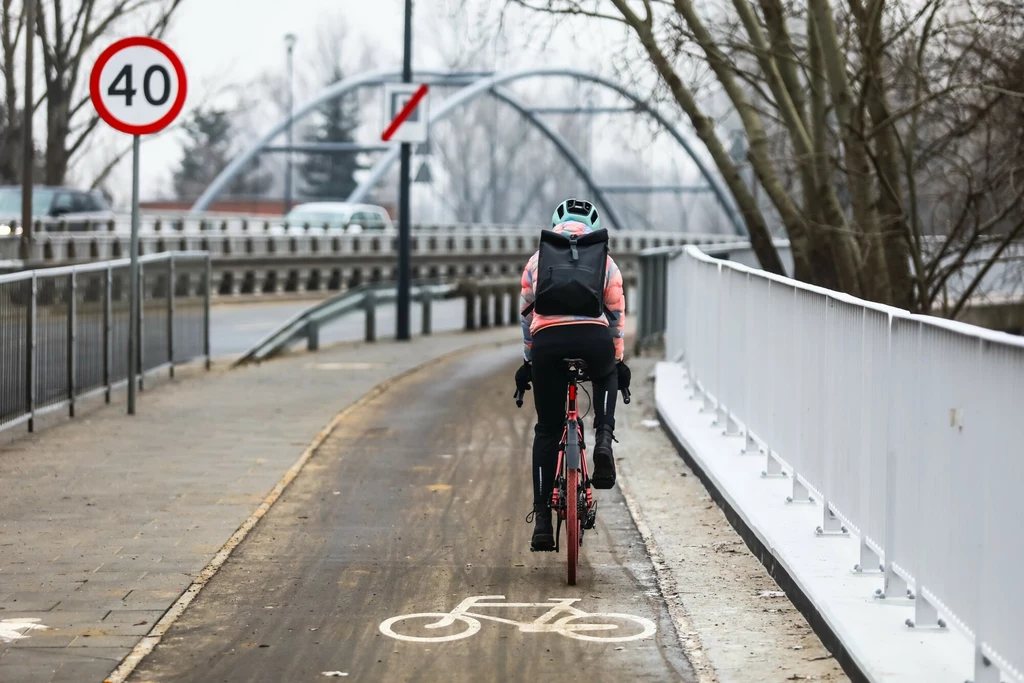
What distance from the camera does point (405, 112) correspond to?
23328mm

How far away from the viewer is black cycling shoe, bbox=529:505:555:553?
793 centimetres

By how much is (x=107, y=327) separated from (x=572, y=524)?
8.23 m

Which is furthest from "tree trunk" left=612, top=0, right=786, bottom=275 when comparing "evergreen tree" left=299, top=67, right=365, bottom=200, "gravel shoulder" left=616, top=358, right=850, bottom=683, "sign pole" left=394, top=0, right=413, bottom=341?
"evergreen tree" left=299, top=67, right=365, bottom=200

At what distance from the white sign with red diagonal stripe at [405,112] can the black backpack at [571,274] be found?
1567 cm

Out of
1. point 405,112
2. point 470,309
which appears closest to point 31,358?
point 405,112

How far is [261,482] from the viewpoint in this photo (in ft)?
35.2

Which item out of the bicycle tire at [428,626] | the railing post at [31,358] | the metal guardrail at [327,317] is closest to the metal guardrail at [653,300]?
the metal guardrail at [327,317]

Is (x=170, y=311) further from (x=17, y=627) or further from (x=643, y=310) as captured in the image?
(x=17, y=627)

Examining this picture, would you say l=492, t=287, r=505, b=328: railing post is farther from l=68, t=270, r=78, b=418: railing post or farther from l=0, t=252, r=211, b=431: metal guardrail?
l=68, t=270, r=78, b=418: railing post

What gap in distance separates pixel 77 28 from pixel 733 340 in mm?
37044

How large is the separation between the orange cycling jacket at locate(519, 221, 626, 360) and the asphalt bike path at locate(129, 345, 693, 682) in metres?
1.12

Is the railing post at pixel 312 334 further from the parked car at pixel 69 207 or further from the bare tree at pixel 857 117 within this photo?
the parked car at pixel 69 207

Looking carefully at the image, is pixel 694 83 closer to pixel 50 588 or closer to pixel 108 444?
pixel 108 444

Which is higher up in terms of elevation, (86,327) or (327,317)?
(86,327)
